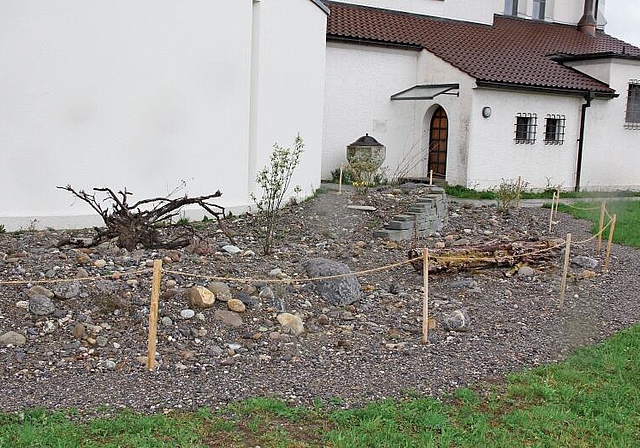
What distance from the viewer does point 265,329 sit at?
22.9 feet

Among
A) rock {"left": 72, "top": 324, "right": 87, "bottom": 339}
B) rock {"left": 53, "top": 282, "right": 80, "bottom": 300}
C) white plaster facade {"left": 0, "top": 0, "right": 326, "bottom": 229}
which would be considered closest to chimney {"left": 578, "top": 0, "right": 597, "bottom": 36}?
white plaster facade {"left": 0, "top": 0, "right": 326, "bottom": 229}

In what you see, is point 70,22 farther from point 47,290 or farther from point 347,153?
point 347,153

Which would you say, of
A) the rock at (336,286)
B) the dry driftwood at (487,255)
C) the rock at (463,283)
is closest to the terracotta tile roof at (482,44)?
the dry driftwood at (487,255)

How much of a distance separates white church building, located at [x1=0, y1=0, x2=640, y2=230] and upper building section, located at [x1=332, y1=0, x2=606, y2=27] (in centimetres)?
5

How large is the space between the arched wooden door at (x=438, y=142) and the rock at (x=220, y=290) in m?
13.1

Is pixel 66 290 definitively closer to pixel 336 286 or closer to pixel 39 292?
pixel 39 292

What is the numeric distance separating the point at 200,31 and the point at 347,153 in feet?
27.0

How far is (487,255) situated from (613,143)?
1424 cm

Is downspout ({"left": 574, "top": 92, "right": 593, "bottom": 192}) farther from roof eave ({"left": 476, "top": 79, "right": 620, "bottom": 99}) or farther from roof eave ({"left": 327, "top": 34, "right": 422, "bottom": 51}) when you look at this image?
roof eave ({"left": 327, "top": 34, "right": 422, "bottom": 51})

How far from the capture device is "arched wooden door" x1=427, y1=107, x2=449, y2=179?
19.9 meters

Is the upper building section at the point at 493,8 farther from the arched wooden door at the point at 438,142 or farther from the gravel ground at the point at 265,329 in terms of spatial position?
the gravel ground at the point at 265,329

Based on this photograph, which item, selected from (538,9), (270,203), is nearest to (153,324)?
(270,203)

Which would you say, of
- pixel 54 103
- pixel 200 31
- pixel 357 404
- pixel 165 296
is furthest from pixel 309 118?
pixel 357 404

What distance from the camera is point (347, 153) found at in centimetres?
1886
